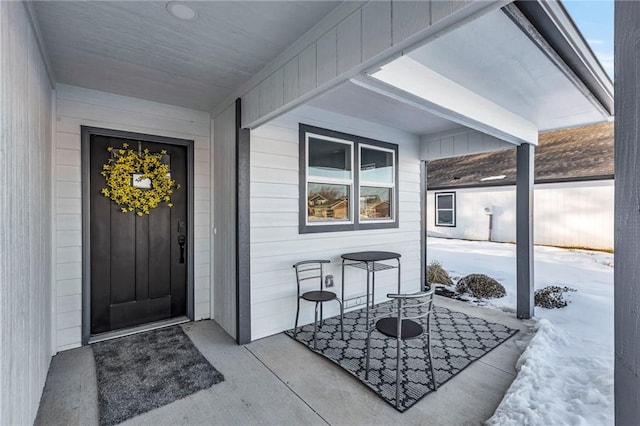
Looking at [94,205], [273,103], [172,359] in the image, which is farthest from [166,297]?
[273,103]

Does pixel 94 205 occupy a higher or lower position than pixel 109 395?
higher

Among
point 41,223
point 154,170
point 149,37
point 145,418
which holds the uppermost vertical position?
point 149,37

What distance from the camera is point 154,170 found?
3.62 m

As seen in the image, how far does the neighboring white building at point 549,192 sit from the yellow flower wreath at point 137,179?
26.7 ft

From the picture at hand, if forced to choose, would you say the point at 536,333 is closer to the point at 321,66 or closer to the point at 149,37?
the point at 321,66

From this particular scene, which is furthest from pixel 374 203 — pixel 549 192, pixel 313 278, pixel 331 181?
pixel 549 192

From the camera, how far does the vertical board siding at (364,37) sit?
4.59ft

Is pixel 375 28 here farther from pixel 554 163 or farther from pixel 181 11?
pixel 554 163

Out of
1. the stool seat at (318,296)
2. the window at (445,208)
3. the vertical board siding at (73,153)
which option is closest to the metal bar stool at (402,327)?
the stool seat at (318,296)

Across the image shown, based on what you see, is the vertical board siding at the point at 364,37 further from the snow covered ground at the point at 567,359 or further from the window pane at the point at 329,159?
the snow covered ground at the point at 567,359

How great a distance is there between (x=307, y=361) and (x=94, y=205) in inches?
113

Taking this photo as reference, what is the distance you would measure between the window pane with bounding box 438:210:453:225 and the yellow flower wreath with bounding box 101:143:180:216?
37.6 feet

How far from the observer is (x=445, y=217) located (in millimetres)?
12727

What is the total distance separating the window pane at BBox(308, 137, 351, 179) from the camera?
12.8 feet
